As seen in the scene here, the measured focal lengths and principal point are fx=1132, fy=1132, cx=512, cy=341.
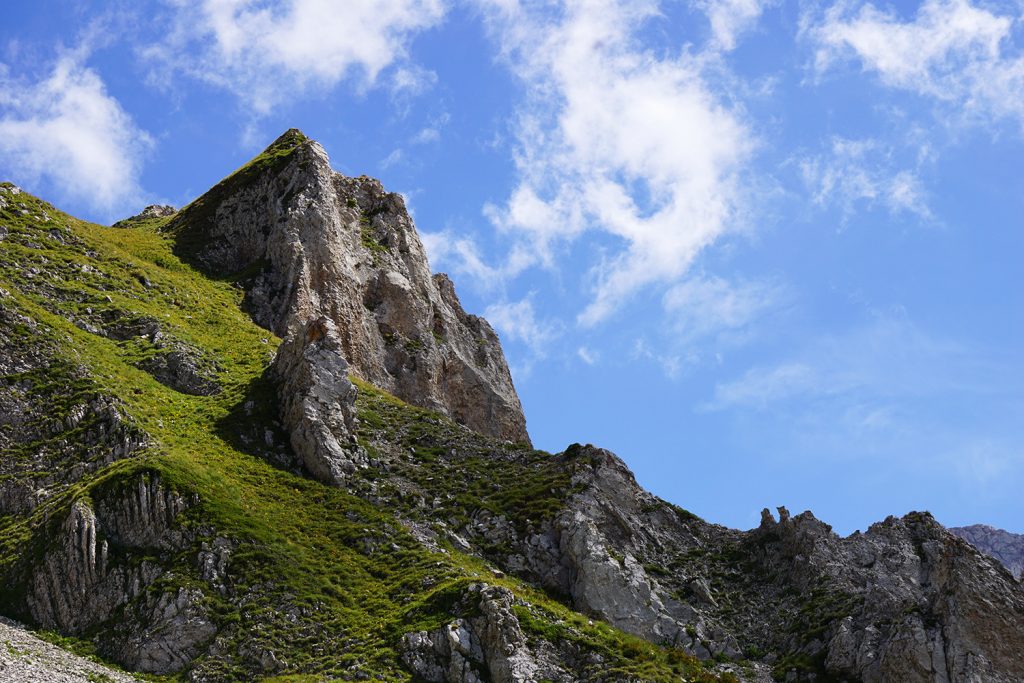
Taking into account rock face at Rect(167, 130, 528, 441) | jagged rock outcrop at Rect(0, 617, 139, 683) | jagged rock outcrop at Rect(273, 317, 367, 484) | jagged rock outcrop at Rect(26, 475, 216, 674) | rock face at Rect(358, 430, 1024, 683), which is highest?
rock face at Rect(167, 130, 528, 441)

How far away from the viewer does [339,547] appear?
2420 inches

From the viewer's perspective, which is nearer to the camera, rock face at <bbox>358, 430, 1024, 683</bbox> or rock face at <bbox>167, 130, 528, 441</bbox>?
rock face at <bbox>358, 430, 1024, 683</bbox>

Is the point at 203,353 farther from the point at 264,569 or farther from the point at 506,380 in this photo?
the point at 506,380

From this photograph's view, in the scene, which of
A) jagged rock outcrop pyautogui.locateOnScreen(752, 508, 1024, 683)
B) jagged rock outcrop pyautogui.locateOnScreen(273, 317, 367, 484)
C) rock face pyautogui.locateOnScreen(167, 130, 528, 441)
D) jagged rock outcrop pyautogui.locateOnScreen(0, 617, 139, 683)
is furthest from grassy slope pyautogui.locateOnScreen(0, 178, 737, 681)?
rock face pyautogui.locateOnScreen(167, 130, 528, 441)

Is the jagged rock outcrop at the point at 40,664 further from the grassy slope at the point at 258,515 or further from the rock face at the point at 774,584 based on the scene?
the rock face at the point at 774,584

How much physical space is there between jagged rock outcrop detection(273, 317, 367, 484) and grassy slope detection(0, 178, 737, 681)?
1694 millimetres

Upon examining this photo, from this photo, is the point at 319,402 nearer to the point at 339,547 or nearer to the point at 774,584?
the point at 339,547

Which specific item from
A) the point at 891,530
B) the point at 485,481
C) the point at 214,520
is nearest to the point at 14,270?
the point at 214,520

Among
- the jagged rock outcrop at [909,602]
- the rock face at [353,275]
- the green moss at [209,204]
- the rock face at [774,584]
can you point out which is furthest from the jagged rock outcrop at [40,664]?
the green moss at [209,204]

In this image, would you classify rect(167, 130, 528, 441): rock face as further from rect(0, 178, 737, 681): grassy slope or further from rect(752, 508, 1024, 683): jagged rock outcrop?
rect(752, 508, 1024, 683): jagged rock outcrop

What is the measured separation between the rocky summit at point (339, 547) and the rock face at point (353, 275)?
26.4ft

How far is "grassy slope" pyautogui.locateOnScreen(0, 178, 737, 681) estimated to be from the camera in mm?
53281

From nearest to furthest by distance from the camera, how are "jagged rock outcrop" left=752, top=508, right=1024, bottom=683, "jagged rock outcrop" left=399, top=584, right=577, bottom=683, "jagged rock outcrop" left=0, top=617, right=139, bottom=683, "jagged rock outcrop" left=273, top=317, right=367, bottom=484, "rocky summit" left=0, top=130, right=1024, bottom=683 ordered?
"jagged rock outcrop" left=0, top=617, right=139, bottom=683, "jagged rock outcrop" left=399, top=584, right=577, bottom=683, "rocky summit" left=0, top=130, right=1024, bottom=683, "jagged rock outcrop" left=752, top=508, right=1024, bottom=683, "jagged rock outcrop" left=273, top=317, right=367, bottom=484

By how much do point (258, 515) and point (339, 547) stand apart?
4683 mm
